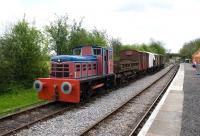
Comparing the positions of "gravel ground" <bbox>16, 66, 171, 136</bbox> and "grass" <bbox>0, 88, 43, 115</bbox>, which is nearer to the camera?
"gravel ground" <bbox>16, 66, 171, 136</bbox>

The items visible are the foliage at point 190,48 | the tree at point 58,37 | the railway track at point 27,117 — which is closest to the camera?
the railway track at point 27,117

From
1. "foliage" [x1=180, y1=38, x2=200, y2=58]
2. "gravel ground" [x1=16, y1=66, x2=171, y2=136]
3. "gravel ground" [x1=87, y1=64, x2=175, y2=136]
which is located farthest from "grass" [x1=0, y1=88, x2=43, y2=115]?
"foliage" [x1=180, y1=38, x2=200, y2=58]

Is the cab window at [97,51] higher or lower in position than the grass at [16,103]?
higher

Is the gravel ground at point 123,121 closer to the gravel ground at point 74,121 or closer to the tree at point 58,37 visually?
the gravel ground at point 74,121

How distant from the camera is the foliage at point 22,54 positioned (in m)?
19.4

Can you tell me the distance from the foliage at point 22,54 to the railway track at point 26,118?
7161 millimetres

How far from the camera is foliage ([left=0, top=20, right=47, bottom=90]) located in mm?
19438

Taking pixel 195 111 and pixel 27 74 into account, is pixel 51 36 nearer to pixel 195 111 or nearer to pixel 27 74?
pixel 27 74

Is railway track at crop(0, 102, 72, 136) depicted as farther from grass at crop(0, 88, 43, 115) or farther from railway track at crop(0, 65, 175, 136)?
grass at crop(0, 88, 43, 115)

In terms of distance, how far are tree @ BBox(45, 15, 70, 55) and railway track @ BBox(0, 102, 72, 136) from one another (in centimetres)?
1347

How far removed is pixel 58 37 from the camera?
26734 millimetres

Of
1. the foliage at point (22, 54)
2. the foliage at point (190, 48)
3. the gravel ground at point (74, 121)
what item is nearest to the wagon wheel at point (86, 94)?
the gravel ground at point (74, 121)

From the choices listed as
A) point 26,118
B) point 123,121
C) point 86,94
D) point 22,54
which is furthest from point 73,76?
point 22,54

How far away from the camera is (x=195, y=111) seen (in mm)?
12211
